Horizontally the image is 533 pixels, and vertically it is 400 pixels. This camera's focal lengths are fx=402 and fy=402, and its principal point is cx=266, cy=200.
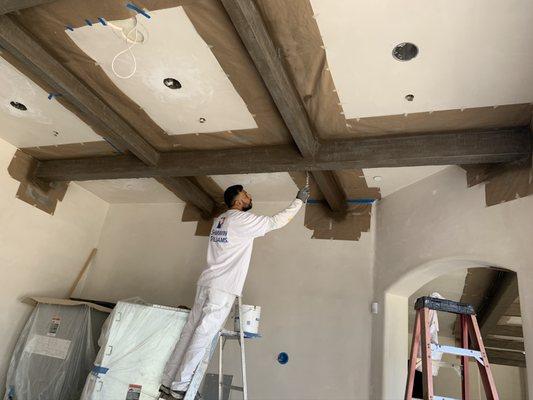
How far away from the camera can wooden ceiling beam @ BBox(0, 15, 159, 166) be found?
92.8 inches

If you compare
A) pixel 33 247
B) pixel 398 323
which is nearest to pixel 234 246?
pixel 398 323

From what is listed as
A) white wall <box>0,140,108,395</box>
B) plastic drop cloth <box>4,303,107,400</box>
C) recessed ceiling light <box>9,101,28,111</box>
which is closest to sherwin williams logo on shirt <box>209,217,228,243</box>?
plastic drop cloth <box>4,303,107,400</box>

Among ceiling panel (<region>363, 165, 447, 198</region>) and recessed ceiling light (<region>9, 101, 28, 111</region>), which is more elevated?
recessed ceiling light (<region>9, 101, 28, 111</region>)

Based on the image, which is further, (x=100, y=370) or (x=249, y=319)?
(x=249, y=319)

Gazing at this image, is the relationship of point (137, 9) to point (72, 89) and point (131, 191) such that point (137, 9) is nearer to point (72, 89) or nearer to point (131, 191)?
point (72, 89)

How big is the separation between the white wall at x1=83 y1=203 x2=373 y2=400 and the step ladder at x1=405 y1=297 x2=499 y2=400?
1.20 m

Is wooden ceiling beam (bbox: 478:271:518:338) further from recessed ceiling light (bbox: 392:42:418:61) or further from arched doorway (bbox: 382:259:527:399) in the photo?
recessed ceiling light (bbox: 392:42:418:61)

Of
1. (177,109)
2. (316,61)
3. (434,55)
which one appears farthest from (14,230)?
(434,55)

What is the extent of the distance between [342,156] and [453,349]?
1438 millimetres

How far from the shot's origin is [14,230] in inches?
158

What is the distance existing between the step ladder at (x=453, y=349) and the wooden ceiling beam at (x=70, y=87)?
2430 mm

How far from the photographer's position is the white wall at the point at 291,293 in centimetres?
345

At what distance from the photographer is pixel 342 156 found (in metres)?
2.92

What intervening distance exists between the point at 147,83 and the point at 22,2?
2.83 feet
